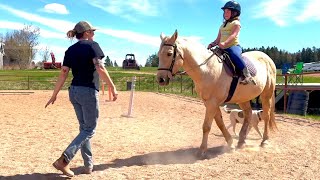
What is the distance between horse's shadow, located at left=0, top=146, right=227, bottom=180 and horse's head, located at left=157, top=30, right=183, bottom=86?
1.27 meters

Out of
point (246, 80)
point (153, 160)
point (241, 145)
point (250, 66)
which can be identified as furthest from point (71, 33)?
point (241, 145)

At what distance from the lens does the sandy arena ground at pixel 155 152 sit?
15.7ft

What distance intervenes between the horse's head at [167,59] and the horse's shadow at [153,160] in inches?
50.0

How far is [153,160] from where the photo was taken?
5609 mm

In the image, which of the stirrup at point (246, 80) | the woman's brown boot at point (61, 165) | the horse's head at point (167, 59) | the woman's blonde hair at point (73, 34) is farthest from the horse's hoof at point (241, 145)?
the woman's blonde hair at point (73, 34)

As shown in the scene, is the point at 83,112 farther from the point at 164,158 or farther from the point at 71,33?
the point at 164,158

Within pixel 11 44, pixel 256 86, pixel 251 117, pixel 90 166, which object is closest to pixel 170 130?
pixel 251 117

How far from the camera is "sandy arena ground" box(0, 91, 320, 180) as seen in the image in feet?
15.7

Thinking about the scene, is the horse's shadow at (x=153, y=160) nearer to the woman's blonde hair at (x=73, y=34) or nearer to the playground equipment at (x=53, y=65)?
the woman's blonde hair at (x=73, y=34)

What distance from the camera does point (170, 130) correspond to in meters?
8.80

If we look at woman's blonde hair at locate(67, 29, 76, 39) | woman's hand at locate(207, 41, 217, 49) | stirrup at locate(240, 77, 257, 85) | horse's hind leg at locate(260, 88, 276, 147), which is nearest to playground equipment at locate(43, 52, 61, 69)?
horse's hind leg at locate(260, 88, 276, 147)

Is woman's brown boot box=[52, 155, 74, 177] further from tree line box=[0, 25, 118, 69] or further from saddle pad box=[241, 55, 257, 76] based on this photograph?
tree line box=[0, 25, 118, 69]

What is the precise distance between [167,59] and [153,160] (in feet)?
5.37

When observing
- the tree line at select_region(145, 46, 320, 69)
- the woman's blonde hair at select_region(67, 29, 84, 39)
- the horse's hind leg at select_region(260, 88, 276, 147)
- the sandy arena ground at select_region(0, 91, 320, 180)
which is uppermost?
the tree line at select_region(145, 46, 320, 69)
